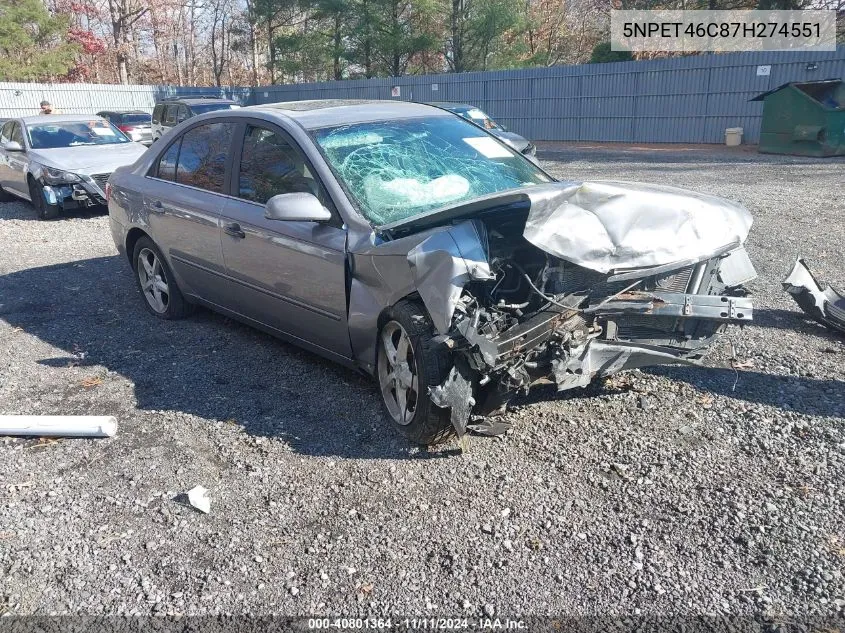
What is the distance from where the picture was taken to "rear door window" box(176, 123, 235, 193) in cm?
514

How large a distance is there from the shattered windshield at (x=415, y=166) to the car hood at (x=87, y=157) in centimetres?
775

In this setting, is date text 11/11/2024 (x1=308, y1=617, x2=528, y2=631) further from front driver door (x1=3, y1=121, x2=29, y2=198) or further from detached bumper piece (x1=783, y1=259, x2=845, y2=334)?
front driver door (x1=3, y1=121, x2=29, y2=198)

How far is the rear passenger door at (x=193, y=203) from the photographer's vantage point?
514 cm

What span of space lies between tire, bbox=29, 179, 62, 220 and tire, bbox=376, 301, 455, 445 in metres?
9.27

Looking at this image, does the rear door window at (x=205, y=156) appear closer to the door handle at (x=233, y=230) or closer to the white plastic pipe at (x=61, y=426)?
the door handle at (x=233, y=230)

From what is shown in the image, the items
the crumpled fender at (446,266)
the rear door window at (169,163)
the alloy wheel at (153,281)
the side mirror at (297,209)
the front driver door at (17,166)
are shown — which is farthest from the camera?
the front driver door at (17,166)

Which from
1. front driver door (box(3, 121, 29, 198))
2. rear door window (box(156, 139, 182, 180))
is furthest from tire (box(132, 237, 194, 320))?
front driver door (box(3, 121, 29, 198))

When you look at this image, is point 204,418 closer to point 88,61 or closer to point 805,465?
point 805,465

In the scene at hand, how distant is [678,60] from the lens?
21.2 meters

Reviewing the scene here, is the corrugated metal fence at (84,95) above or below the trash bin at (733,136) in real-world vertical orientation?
above

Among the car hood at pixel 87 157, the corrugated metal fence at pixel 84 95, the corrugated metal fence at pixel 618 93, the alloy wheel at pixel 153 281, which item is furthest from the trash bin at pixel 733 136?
the alloy wheel at pixel 153 281

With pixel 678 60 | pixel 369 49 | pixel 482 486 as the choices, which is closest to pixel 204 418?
pixel 482 486

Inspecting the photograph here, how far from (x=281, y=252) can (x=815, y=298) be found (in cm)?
387

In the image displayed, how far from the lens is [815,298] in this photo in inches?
208
